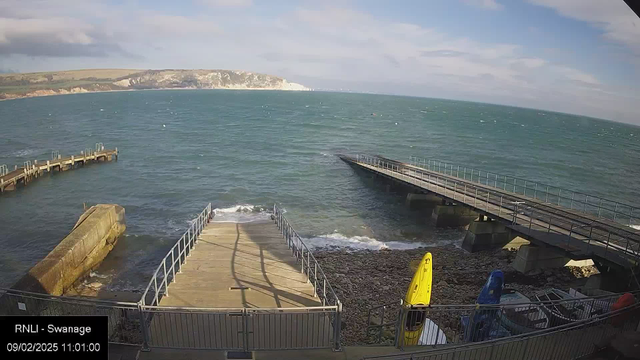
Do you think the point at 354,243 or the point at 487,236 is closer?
the point at 487,236

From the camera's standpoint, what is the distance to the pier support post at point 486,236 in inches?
890

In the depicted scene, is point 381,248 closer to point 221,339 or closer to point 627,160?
point 221,339

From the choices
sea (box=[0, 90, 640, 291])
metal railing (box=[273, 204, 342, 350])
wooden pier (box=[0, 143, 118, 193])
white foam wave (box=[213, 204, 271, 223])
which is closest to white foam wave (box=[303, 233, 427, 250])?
sea (box=[0, 90, 640, 291])

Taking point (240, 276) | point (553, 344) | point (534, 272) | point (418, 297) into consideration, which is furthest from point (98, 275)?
point (534, 272)

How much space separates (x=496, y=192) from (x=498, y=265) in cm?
839

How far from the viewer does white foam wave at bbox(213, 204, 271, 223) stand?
2839cm

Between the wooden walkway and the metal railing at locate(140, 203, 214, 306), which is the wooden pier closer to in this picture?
the metal railing at locate(140, 203, 214, 306)

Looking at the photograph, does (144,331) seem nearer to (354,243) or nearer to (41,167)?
(354,243)

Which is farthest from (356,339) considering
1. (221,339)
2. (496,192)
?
(496,192)

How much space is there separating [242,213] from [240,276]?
18.6m

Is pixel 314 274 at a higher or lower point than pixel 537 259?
higher

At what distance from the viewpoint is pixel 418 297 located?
9406mm

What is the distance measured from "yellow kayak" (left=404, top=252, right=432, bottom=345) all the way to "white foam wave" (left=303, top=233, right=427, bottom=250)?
1439 cm

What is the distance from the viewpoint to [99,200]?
32.3 meters
